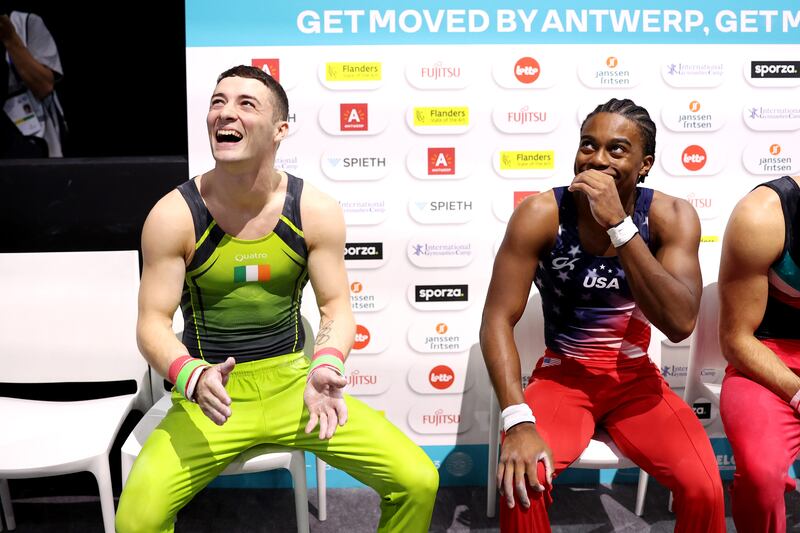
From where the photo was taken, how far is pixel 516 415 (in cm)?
212

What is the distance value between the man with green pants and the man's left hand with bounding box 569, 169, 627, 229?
26.5 inches

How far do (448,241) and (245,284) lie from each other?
879 millimetres

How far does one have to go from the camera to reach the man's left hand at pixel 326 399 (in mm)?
2002

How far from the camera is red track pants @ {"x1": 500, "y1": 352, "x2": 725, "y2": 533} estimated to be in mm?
2047

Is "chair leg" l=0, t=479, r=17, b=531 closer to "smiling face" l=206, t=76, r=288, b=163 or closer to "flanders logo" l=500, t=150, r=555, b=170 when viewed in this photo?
"smiling face" l=206, t=76, r=288, b=163

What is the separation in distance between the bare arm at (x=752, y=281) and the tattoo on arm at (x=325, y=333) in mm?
1133

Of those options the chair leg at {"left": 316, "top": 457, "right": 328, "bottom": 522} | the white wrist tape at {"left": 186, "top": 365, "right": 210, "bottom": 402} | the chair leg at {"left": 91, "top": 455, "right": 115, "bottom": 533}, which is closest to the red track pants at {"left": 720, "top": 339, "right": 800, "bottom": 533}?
the chair leg at {"left": 316, "top": 457, "right": 328, "bottom": 522}

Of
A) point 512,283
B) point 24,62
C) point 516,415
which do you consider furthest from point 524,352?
point 24,62

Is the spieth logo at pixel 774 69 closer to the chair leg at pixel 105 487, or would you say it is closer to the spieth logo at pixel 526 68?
the spieth logo at pixel 526 68

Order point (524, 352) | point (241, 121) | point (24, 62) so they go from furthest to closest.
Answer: point (24, 62)
point (524, 352)
point (241, 121)

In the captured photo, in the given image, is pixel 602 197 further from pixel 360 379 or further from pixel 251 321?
pixel 360 379

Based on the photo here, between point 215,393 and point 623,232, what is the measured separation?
1.09 meters

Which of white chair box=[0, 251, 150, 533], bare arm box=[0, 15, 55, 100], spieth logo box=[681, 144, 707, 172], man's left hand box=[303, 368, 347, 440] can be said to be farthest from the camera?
bare arm box=[0, 15, 55, 100]

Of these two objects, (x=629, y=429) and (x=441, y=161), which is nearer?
(x=629, y=429)
